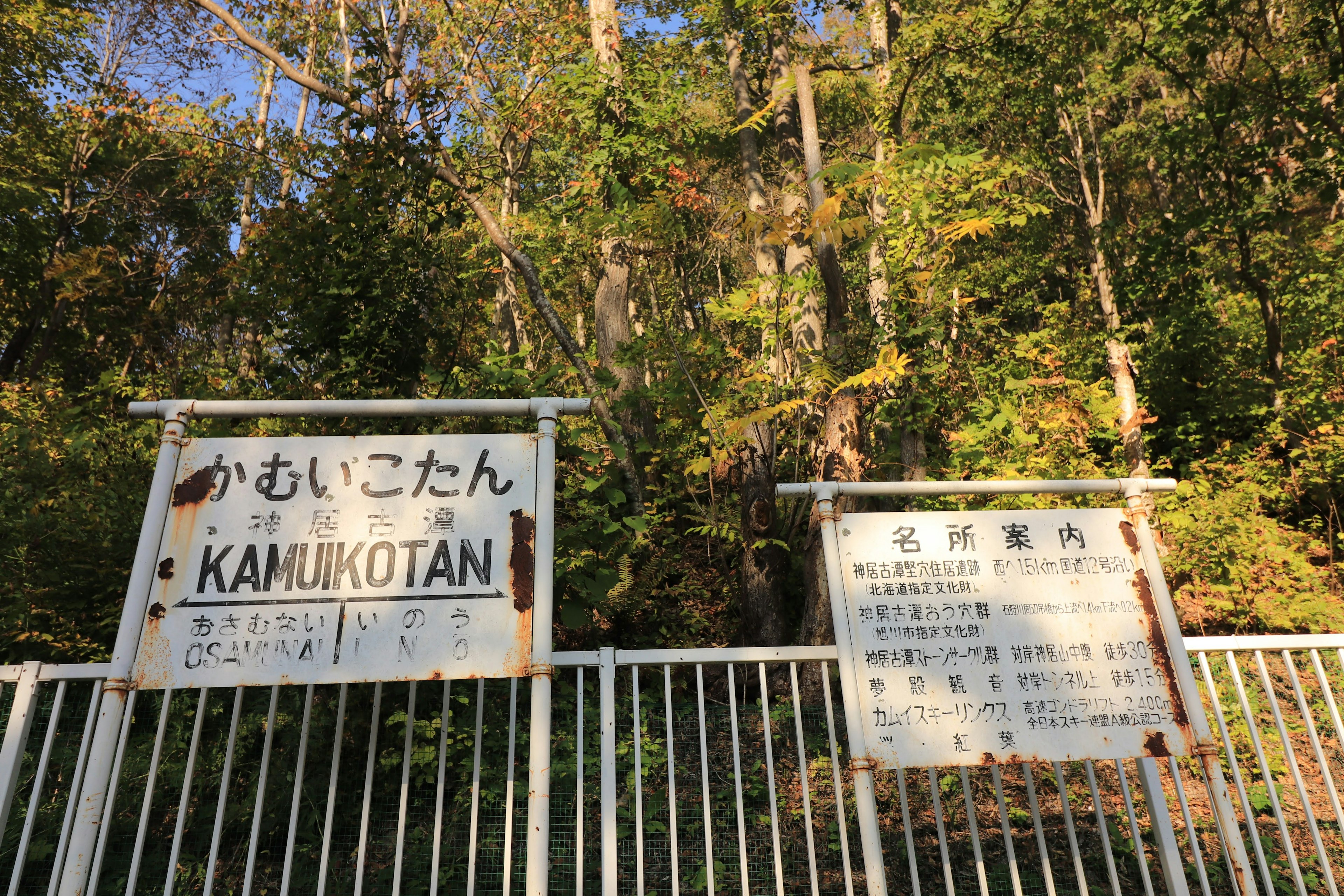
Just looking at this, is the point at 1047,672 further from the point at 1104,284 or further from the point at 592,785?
the point at 1104,284

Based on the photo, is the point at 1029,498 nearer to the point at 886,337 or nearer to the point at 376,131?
the point at 886,337

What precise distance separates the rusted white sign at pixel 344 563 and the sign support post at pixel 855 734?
3.77 ft

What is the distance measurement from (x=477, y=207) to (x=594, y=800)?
4802 mm

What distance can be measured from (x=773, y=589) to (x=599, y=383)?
211cm

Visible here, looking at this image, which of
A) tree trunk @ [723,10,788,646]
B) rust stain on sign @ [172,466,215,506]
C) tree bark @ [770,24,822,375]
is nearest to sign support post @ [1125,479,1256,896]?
tree bark @ [770,24,822,375]

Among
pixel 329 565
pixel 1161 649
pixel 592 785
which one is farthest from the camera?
pixel 592 785

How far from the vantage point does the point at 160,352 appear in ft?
29.6

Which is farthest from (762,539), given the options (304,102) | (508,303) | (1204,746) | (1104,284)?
(304,102)

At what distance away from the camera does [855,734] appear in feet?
8.83

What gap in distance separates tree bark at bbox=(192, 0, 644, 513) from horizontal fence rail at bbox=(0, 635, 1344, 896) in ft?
6.14

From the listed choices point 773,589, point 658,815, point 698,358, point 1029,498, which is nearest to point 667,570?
point 773,589

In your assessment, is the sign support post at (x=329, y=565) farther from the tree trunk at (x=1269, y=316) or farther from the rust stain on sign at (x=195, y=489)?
the tree trunk at (x=1269, y=316)

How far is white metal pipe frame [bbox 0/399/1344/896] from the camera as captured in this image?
2.76m

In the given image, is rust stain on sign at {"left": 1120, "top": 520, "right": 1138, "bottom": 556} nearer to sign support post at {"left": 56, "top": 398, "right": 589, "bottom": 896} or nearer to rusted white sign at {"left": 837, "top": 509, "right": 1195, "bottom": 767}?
rusted white sign at {"left": 837, "top": 509, "right": 1195, "bottom": 767}
